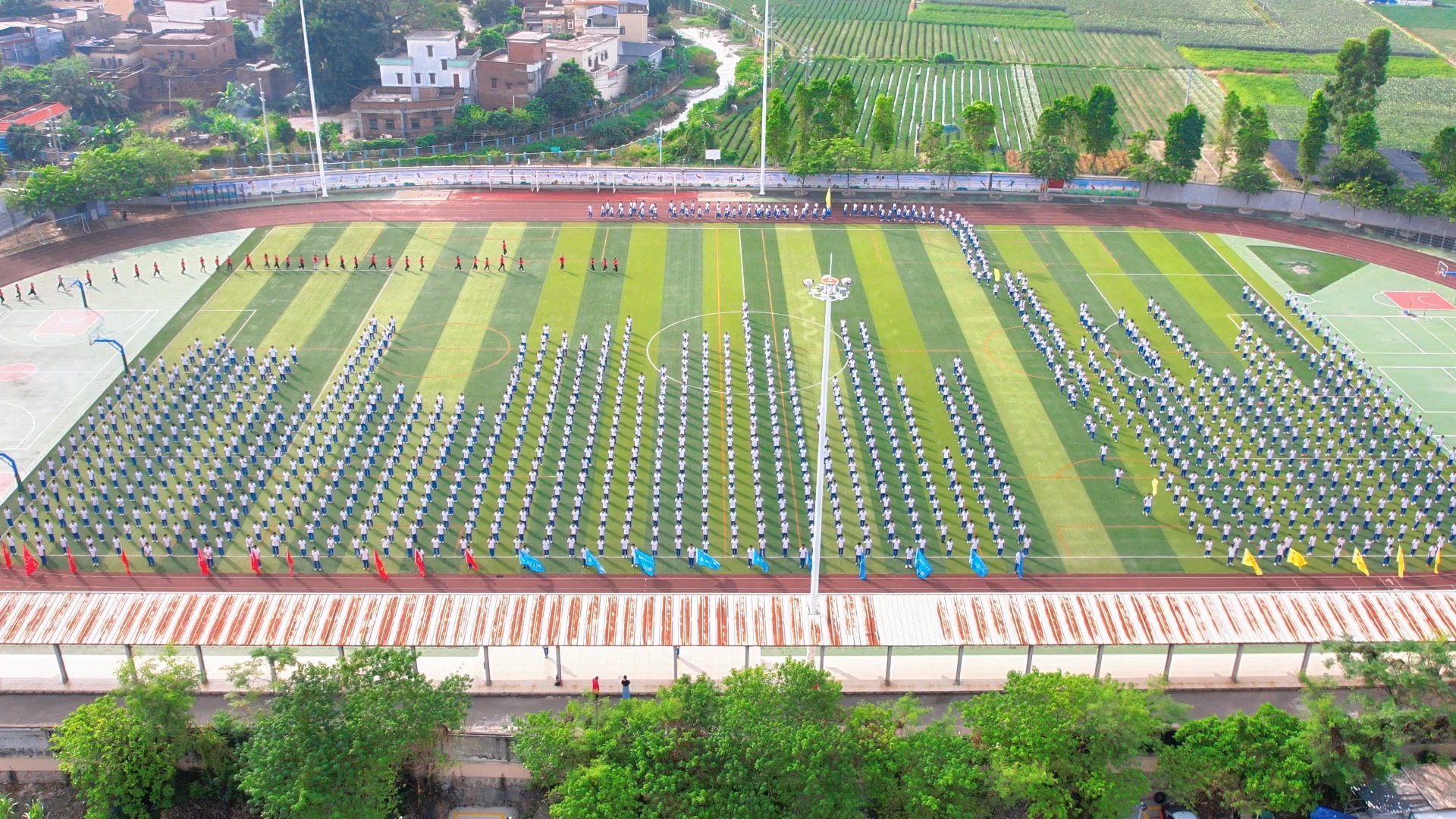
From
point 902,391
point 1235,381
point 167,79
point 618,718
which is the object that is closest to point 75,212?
point 167,79

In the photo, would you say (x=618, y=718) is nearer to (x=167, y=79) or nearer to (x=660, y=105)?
(x=660, y=105)

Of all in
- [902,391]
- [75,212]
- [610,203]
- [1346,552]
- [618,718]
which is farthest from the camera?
[610,203]

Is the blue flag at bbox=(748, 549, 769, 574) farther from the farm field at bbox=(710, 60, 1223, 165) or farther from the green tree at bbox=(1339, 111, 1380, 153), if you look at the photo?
the farm field at bbox=(710, 60, 1223, 165)

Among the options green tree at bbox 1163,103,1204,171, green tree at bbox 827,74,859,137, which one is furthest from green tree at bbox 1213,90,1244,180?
green tree at bbox 827,74,859,137

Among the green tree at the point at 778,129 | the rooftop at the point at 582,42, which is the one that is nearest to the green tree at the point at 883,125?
the green tree at the point at 778,129

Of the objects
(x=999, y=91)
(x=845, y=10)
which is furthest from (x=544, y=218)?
(x=845, y=10)

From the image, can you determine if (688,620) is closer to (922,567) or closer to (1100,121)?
(922,567)
